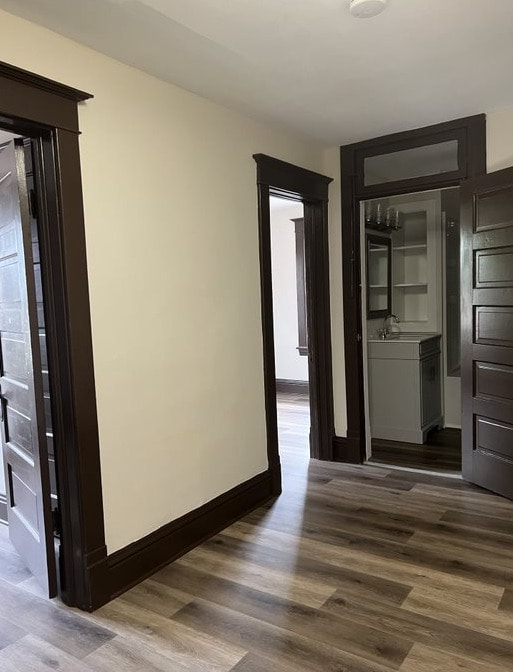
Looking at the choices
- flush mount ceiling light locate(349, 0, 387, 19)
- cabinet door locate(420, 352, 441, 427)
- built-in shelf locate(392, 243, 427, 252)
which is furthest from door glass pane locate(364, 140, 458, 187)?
flush mount ceiling light locate(349, 0, 387, 19)

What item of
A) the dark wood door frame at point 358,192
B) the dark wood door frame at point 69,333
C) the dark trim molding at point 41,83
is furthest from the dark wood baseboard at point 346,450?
the dark trim molding at point 41,83

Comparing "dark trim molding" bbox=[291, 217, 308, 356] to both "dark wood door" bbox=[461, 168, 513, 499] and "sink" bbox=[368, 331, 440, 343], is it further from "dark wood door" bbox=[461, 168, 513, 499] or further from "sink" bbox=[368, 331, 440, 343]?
"dark wood door" bbox=[461, 168, 513, 499]

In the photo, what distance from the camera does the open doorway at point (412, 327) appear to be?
4.71 metres

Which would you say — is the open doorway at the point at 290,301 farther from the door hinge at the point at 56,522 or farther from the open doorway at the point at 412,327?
the door hinge at the point at 56,522

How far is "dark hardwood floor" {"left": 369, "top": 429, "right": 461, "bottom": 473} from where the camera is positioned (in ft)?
13.8

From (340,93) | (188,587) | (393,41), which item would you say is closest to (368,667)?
(188,587)

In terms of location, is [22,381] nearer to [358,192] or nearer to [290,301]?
[358,192]

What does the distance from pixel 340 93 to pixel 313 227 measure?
1.34 meters

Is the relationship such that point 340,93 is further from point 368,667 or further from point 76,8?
point 368,667

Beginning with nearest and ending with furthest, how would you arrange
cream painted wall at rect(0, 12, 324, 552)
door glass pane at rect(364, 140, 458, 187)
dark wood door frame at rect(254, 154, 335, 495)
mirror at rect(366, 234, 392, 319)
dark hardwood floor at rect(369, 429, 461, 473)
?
cream painted wall at rect(0, 12, 324, 552) → dark wood door frame at rect(254, 154, 335, 495) → door glass pane at rect(364, 140, 458, 187) → dark hardwood floor at rect(369, 429, 461, 473) → mirror at rect(366, 234, 392, 319)

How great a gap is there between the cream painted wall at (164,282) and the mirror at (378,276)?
1.75 meters

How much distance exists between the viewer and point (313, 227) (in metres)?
4.29

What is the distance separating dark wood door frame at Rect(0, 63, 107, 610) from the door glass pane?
2.55m

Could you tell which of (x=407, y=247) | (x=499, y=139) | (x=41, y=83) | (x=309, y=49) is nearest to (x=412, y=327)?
(x=407, y=247)
